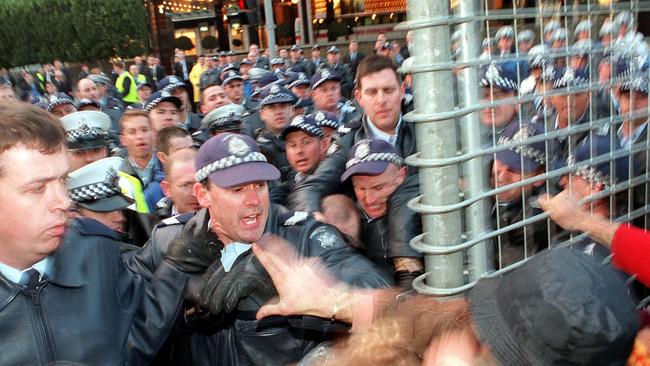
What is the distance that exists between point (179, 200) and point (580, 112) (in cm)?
200

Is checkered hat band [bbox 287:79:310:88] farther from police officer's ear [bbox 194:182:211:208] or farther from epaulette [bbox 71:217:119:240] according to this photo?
epaulette [bbox 71:217:119:240]

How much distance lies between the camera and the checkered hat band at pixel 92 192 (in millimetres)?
2885

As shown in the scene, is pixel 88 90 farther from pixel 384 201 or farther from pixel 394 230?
pixel 394 230

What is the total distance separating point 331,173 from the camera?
11.0 feet

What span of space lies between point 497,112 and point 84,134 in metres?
3.28

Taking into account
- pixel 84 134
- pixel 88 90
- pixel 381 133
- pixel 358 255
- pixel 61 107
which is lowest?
pixel 358 255

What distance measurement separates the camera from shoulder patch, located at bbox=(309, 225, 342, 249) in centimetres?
210

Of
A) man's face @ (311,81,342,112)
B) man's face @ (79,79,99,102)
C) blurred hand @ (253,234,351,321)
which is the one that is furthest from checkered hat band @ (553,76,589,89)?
man's face @ (79,79,99,102)

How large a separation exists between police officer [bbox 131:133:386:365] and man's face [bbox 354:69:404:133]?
1.36 m

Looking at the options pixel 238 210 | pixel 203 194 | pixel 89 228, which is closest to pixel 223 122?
pixel 203 194

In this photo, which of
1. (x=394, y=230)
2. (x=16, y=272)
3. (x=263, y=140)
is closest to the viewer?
(x=16, y=272)

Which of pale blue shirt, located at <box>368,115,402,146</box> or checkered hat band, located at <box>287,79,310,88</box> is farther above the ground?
checkered hat band, located at <box>287,79,310,88</box>

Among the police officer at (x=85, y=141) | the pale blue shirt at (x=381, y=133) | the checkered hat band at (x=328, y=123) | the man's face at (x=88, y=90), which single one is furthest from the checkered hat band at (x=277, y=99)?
the man's face at (x=88, y=90)

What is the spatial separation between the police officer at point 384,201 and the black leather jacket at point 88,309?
81cm
